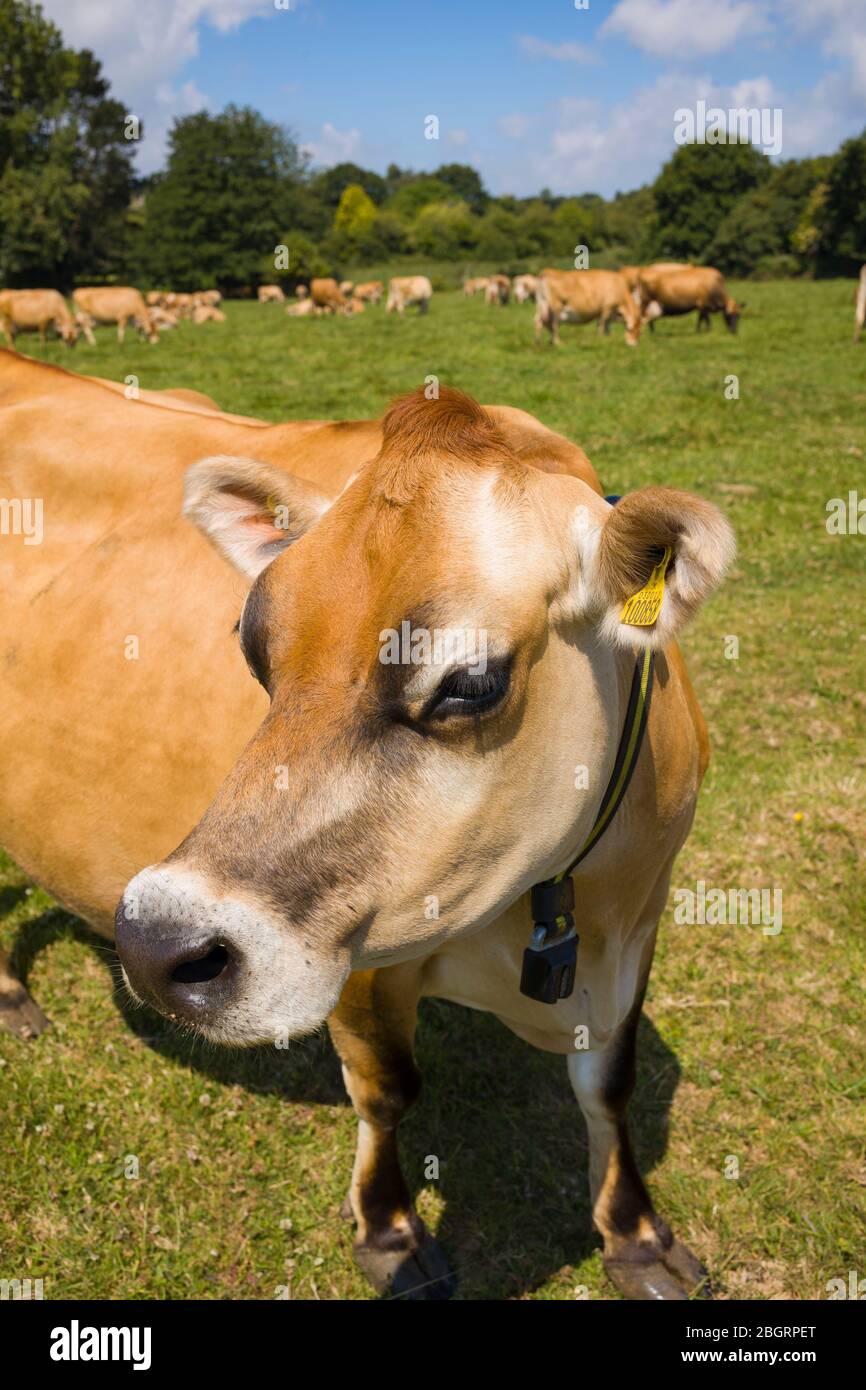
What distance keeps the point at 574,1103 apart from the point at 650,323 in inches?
1312

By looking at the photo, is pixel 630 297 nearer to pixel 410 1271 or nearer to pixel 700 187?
pixel 410 1271

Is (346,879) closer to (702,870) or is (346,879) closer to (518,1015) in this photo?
(518,1015)

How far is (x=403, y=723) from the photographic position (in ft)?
5.60

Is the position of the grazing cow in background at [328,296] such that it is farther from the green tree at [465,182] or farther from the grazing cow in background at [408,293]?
the green tree at [465,182]

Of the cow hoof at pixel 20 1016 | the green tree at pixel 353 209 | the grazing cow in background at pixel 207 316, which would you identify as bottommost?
the cow hoof at pixel 20 1016

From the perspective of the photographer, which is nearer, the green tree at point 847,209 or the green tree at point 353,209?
the green tree at point 847,209

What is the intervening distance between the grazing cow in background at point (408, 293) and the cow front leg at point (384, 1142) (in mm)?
41161

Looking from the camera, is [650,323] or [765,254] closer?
[650,323]

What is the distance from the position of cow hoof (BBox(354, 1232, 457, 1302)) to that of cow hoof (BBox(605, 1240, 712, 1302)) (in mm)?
530

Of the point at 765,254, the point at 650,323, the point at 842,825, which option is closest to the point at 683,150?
the point at 765,254

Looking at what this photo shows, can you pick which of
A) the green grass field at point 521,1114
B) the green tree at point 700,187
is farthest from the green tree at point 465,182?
the green grass field at point 521,1114

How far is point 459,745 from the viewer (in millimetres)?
1731

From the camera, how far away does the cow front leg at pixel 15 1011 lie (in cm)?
412

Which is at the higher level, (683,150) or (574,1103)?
(683,150)
